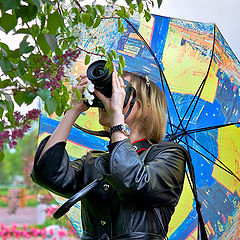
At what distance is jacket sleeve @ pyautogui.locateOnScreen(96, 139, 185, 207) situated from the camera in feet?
4.79

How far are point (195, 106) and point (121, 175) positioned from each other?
3.24 ft

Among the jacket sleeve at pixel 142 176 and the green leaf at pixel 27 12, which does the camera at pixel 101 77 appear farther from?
the green leaf at pixel 27 12

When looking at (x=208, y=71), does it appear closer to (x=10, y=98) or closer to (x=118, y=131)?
(x=118, y=131)

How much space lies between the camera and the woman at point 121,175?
1486 mm

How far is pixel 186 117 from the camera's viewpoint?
2346mm

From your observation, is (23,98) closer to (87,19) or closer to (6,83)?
(6,83)

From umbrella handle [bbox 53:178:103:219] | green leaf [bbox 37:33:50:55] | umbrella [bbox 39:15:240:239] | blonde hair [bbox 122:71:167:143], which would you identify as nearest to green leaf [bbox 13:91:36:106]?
green leaf [bbox 37:33:50:55]

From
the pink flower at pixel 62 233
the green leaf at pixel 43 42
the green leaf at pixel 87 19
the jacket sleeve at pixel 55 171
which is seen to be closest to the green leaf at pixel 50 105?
the green leaf at pixel 43 42

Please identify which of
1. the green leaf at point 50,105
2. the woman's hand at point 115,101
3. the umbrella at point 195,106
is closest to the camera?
the green leaf at point 50,105

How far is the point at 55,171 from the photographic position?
1638 mm

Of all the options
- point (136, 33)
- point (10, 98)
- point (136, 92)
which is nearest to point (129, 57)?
point (136, 33)

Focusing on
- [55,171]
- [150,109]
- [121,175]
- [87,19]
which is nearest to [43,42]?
[87,19]

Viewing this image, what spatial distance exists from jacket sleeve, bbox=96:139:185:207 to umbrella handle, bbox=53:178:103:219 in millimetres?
50

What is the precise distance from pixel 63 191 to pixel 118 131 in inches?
11.5
